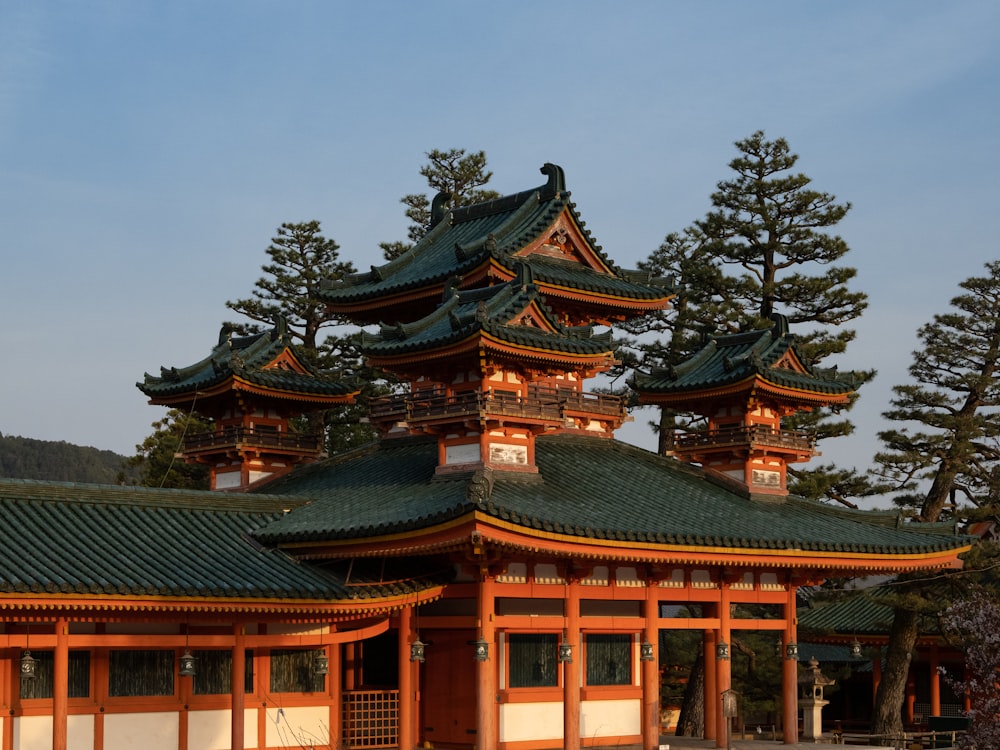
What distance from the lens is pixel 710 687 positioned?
3288cm

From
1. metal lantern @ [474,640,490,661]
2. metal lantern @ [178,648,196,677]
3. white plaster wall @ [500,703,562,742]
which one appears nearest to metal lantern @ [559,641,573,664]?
metal lantern @ [474,640,490,661]

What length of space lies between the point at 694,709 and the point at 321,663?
19.1m

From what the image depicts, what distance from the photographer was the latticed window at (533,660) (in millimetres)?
30281

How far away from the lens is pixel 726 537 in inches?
1156

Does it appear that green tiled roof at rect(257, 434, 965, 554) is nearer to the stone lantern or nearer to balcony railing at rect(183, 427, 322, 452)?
balcony railing at rect(183, 427, 322, 452)

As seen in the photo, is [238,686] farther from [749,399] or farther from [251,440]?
[749,399]

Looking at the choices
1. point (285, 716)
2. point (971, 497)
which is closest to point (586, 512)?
point (285, 716)

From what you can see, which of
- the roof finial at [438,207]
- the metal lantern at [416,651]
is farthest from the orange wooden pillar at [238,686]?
the roof finial at [438,207]

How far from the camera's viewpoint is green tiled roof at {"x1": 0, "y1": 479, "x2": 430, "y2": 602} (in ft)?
79.7

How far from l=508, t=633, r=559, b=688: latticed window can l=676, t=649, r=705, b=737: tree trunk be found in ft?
45.4

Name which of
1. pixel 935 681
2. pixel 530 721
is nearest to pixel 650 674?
pixel 530 721

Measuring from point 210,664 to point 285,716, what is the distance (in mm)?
1894

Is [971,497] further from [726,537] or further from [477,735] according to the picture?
[477,735]

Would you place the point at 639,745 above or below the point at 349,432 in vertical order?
below
